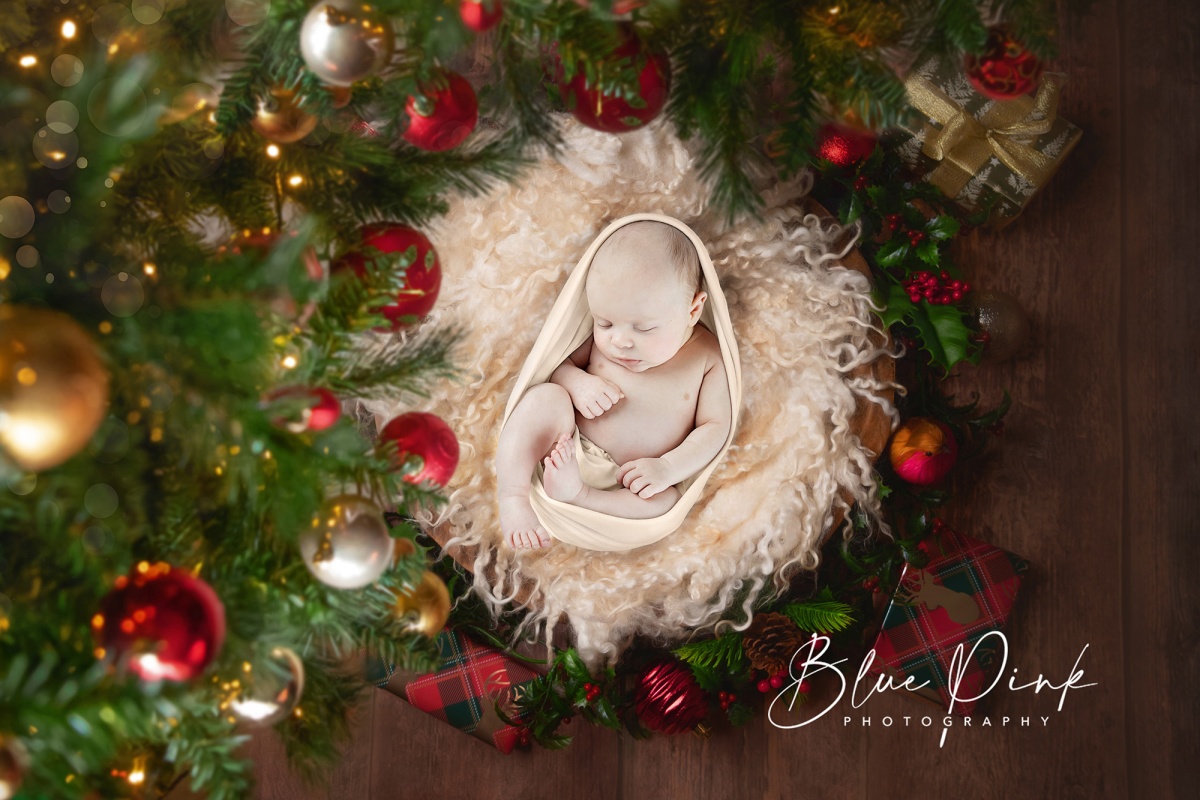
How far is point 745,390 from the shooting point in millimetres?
1472

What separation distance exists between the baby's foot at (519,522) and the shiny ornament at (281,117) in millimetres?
810

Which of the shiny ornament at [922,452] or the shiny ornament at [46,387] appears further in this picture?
the shiny ornament at [922,452]

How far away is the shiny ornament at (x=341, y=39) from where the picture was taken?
58 centimetres

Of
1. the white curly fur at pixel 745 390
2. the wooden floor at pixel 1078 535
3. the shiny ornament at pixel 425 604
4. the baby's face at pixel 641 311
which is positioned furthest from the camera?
the wooden floor at pixel 1078 535

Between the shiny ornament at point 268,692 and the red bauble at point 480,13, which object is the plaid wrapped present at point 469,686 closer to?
the shiny ornament at point 268,692

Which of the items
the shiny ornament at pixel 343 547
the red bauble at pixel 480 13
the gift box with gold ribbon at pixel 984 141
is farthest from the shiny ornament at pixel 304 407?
the gift box with gold ribbon at pixel 984 141

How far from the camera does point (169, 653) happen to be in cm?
49

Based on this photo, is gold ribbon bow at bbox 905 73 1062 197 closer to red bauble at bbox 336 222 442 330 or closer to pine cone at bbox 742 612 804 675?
pine cone at bbox 742 612 804 675

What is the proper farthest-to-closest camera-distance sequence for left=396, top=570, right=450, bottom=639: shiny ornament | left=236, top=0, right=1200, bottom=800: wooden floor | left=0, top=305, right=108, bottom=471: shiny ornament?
left=236, top=0, right=1200, bottom=800: wooden floor < left=396, top=570, right=450, bottom=639: shiny ornament < left=0, top=305, right=108, bottom=471: shiny ornament

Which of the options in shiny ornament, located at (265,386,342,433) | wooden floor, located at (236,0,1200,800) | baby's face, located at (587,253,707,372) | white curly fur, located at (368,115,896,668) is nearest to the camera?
→ shiny ornament, located at (265,386,342,433)

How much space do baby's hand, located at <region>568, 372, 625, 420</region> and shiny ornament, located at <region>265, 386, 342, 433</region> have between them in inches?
30.8

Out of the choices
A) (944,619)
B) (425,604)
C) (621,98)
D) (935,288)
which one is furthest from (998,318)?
(425,604)

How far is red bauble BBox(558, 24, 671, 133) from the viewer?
653 millimetres

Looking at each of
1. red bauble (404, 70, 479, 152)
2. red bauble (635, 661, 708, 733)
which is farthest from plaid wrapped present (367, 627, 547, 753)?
red bauble (404, 70, 479, 152)
